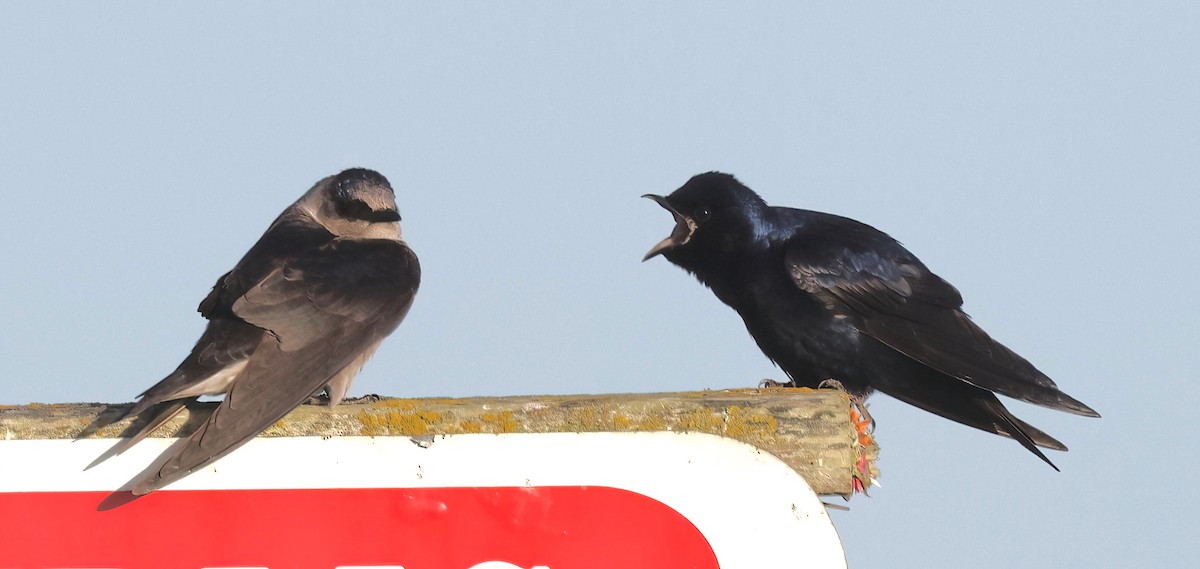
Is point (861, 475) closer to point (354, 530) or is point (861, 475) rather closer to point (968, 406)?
point (354, 530)

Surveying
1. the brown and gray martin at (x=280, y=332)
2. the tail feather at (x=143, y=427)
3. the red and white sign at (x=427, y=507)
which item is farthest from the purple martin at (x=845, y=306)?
the tail feather at (x=143, y=427)

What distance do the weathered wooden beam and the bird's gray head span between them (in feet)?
6.17

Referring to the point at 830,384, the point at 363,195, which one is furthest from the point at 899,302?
the point at 363,195

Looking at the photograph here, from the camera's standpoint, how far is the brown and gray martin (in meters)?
Result: 2.63

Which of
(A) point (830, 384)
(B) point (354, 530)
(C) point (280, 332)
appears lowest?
(B) point (354, 530)

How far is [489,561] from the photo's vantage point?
8.23 ft

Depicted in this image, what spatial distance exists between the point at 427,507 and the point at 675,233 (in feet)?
9.01

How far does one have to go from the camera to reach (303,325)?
10.8ft

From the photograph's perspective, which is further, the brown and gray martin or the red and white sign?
the brown and gray martin

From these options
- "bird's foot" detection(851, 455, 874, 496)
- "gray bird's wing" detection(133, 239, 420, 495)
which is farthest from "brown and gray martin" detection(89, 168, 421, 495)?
"bird's foot" detection(851, 455, 874, 496)

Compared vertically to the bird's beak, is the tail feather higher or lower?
lower

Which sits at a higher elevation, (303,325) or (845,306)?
(845,306)

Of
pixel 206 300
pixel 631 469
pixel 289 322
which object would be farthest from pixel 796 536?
pixel 206 300

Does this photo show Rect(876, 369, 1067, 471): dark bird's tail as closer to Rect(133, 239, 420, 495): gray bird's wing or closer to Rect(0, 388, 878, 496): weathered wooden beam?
Rect(0, 388, 878, 496): weathered wooden beam
